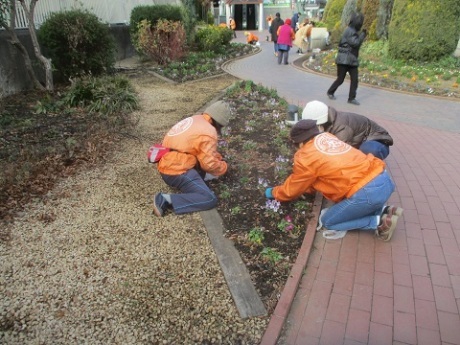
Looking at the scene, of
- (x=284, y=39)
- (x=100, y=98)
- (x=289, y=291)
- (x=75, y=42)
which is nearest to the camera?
(x=289, y=291)

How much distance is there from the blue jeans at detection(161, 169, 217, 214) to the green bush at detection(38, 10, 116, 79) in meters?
5.69

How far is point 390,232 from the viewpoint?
2.85 m

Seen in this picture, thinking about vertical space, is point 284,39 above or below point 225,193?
above

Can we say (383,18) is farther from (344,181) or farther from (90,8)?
(344,181)

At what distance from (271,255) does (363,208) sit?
0.83 m

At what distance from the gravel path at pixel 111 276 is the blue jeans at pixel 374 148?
6.27ft

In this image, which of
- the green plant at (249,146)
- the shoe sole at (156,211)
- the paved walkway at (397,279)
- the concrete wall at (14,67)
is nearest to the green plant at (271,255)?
the paved walkway at (397,279)

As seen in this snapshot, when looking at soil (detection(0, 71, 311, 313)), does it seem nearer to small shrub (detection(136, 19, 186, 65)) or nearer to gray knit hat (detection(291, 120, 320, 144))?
gray knit hat (detection(291, 120, 320, 144))

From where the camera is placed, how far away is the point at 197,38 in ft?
46.9

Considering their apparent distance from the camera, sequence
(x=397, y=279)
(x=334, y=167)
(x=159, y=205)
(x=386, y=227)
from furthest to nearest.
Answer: (x=159, y=205)
(x=386, y=227)
(x=334, y=167)
(x=397, y=279)

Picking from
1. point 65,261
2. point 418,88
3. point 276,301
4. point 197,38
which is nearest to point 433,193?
point 276,301

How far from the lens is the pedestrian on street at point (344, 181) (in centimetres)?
271

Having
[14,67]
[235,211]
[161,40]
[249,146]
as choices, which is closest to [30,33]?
[14,67]

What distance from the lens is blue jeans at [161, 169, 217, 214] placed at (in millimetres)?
3266
